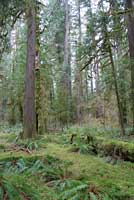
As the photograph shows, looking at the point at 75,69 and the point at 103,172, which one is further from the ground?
the point at 75,69

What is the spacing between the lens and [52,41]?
29.3m

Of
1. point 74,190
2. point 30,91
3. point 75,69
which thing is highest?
point 75,69

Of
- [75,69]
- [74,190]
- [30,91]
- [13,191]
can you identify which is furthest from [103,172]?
[75,69]

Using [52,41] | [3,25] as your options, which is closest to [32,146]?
[3,25]

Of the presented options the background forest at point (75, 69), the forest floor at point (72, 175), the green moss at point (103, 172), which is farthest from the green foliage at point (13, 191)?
the background forest at point (75, 69)

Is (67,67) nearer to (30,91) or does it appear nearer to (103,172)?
(30,91)

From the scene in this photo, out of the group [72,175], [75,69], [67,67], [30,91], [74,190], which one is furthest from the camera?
[67,67]

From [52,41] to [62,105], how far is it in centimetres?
1075

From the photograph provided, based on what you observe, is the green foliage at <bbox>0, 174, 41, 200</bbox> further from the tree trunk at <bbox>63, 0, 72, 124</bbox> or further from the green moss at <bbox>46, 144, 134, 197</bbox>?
the tree trunk at <bbox>63, 0, 72, 124</bbox>

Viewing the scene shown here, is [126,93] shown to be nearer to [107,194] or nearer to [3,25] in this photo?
[3,25]

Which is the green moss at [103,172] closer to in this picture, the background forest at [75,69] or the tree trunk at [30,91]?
the tree trunk at [30,91]

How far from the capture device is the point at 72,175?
585 cm

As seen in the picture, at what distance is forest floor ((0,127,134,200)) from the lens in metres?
4.70

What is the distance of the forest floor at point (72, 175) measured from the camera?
4.70 meters
